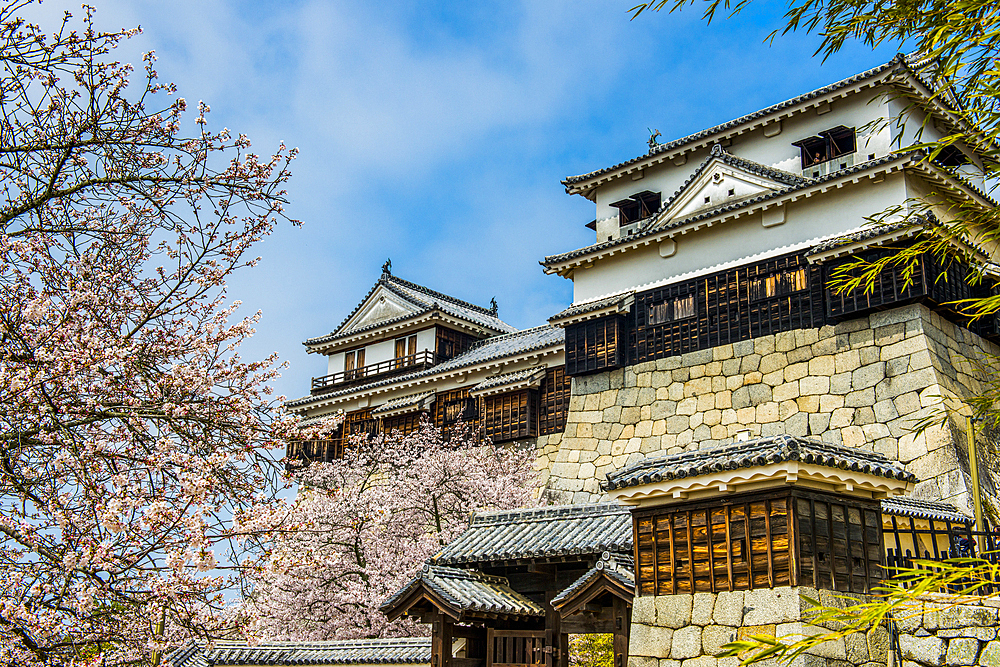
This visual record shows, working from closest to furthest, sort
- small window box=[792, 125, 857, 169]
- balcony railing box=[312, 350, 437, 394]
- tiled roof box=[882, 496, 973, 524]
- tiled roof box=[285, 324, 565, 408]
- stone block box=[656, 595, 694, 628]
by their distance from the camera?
stone block box=[656, 595, 694, 628] < tiled roof box=[882, 496, 973, 524] < small window box=[792, 125, 857, 169] < tiled roof box=[285, 324, 565, 408] < balcony railing box=[312, 350, 437, 394]

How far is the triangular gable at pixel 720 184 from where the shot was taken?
805 inches

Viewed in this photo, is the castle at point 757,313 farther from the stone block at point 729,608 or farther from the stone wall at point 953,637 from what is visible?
the stone block at point 729,608

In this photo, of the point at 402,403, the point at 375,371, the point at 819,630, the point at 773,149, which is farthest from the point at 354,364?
the point at 819,630

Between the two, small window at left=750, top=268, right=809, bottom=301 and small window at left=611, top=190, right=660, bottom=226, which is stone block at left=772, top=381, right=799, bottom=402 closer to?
small window at left=750, top=268, right=809, bottom=301

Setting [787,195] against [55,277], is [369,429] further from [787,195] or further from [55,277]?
[55,277]

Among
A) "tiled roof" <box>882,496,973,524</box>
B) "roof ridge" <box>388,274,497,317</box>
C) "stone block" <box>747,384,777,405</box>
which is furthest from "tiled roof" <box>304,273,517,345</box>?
"tiled roof" <box>882,496,973,524</box>

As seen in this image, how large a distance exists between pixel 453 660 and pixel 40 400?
24.0ft

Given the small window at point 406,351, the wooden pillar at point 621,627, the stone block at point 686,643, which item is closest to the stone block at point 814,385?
the wooden pillar at point 621,627

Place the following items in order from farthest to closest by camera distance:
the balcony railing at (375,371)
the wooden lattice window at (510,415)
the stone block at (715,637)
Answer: the balcony railing at (375,371), the wooden lattice window at (510,415), the stone block at (715,637)

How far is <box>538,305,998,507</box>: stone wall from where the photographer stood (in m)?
16.7

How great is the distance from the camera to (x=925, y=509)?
44.5ft

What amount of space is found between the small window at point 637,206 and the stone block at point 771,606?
17.1 meters

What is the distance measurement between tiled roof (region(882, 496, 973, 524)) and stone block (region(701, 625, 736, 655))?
16.5 feet

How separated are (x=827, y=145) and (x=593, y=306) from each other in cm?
681
